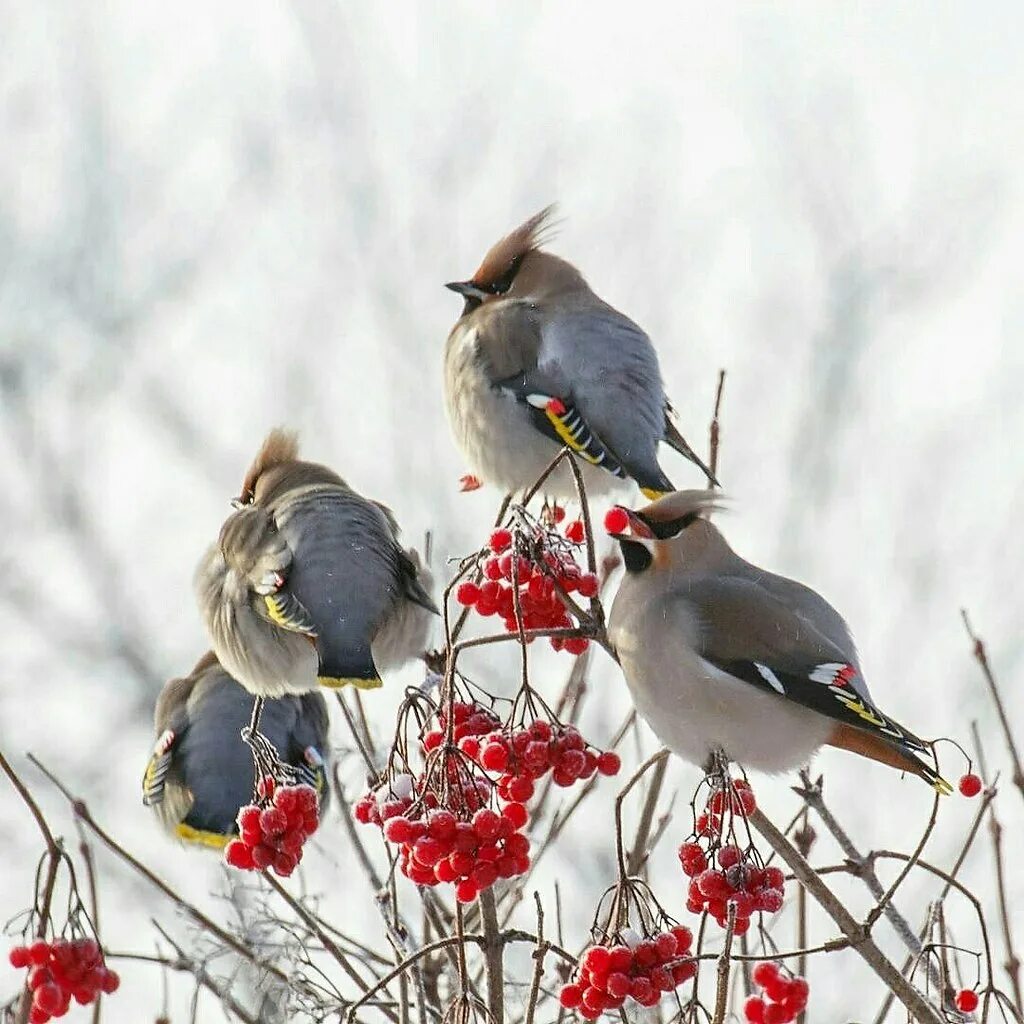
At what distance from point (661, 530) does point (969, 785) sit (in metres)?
1.01

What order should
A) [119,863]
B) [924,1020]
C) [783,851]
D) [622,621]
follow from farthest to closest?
[119,863] → [622,621] → [783,851] → [924,1020]

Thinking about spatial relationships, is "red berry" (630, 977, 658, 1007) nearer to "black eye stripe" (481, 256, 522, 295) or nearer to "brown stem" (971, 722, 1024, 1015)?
"brown stem" (971, 722, 1024, 1015)

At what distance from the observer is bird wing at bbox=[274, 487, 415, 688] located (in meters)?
4.37

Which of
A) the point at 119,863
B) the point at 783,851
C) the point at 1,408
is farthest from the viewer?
the point at 1,408

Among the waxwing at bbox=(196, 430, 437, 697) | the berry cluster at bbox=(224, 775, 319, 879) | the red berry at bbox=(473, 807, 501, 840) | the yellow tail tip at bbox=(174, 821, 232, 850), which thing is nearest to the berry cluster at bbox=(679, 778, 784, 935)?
the red berry at bbox=(473, 807, 501, 840)

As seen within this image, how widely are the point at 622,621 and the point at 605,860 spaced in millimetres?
4585

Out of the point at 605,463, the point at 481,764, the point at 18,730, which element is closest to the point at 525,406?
the point at 605,463

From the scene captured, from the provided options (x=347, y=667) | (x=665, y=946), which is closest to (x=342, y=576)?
(x=347, y=667)

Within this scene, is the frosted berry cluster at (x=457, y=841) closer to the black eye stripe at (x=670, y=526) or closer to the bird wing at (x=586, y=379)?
the black eye stripe at (x=670, y=526)

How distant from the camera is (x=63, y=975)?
3.28 metres

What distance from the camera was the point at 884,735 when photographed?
11.1 ft

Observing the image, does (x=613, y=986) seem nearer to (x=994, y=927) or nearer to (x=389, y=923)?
(x=389, y=923)

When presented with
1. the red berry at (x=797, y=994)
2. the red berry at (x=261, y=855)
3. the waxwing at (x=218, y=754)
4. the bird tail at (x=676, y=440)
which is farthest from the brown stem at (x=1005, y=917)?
the waxwing at (x=218, y=754)

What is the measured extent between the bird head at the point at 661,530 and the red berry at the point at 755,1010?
3.66ft
